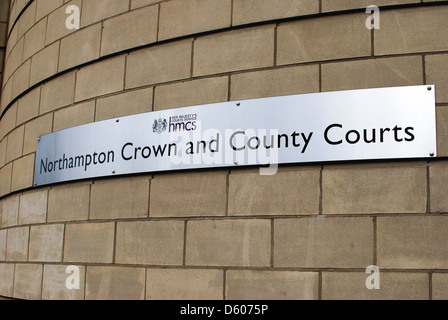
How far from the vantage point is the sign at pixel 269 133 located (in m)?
3.07

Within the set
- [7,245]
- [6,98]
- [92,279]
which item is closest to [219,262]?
[92,279]

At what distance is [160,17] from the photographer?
391 cm

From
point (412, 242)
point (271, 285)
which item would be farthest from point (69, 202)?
point (412, 242)

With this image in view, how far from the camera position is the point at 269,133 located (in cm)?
334

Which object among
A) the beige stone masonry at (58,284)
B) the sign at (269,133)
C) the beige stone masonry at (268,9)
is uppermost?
the beige stone masonry at (268,9)

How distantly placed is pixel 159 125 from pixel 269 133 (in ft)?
2.59

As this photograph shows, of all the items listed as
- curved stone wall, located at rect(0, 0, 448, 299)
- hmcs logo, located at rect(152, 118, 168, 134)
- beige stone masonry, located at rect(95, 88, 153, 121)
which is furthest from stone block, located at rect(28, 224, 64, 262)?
hmcs logo, located at rect(152, 118, 168, 134)

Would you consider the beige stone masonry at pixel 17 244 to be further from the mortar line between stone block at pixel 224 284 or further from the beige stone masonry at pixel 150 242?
the mortar line between stone block at pixel 224 284

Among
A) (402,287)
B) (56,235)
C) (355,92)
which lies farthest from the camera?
(56,235)

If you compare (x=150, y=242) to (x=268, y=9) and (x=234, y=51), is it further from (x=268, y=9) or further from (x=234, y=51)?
(x=268, y=9)

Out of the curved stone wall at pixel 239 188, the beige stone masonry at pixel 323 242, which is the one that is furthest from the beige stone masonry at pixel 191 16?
the beige stone masonry at pixel 323 242
